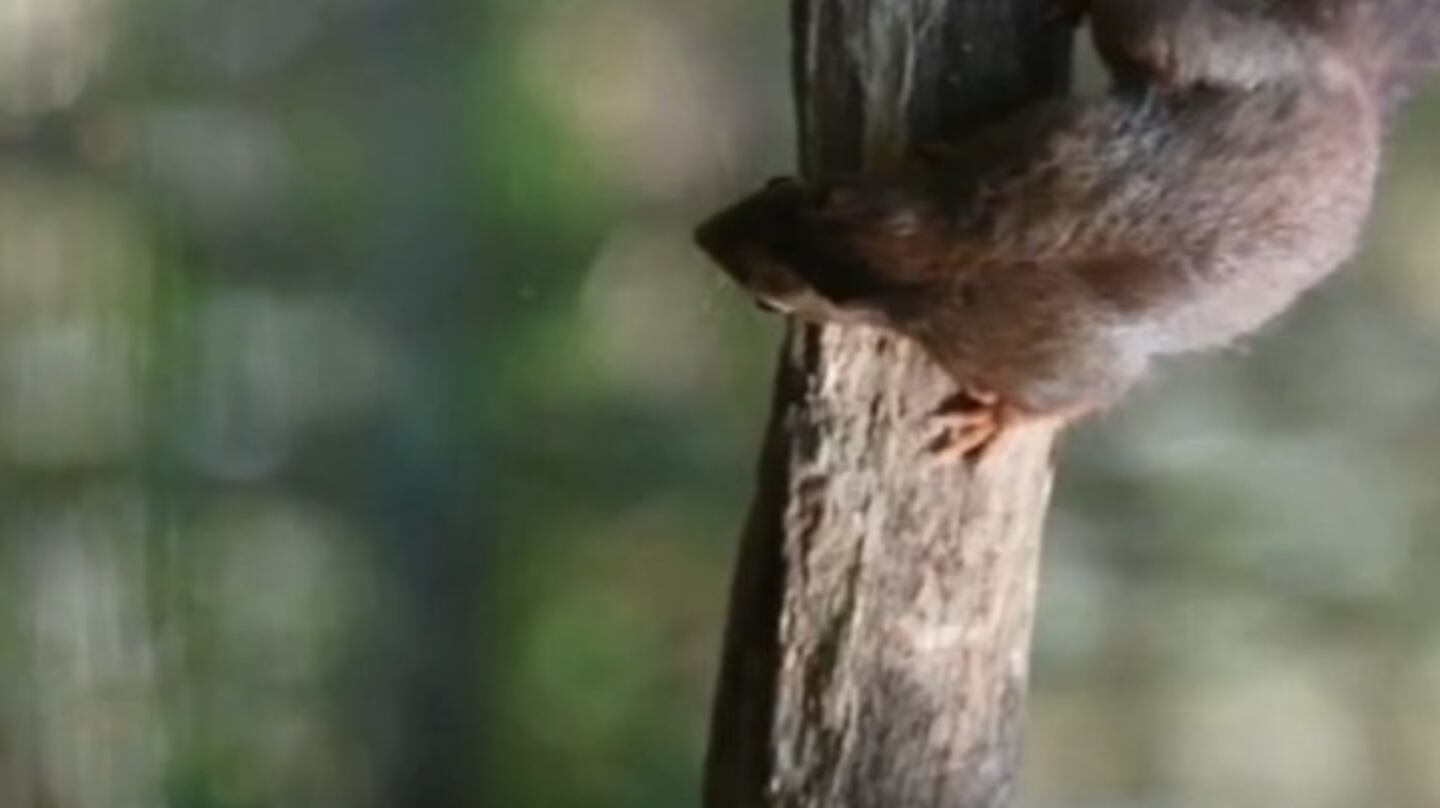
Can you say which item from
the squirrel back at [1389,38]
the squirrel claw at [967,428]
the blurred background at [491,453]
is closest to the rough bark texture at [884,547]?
the squirrel claw at [967,428]

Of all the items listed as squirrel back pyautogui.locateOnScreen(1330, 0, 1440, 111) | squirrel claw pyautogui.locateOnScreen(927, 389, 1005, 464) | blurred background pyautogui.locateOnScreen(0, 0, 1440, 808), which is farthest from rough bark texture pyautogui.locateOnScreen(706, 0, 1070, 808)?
blurred background pyautogui.locateOnScreen(0, 0, 1440, 808)

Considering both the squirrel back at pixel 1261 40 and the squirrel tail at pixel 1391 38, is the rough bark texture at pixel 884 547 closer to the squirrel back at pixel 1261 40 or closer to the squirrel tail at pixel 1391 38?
the squirrel back at pixel 1261 40

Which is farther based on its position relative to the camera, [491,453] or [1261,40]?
[491,453]

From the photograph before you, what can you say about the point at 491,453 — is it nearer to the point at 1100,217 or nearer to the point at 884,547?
the point at 884,547

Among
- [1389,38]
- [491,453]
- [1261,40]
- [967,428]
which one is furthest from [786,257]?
[491,453]

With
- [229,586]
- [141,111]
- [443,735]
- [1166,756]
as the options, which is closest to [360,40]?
[141,111]

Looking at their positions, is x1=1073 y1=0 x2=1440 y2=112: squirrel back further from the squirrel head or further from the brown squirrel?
the squirrel head

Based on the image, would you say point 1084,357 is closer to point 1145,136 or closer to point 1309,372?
point 1145,136
